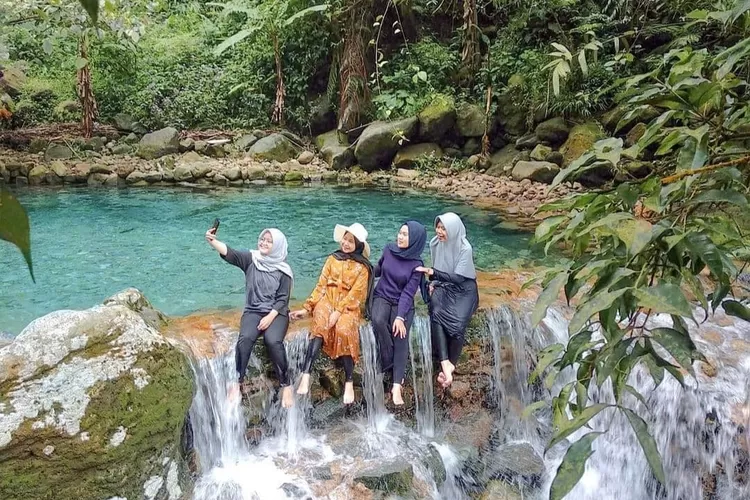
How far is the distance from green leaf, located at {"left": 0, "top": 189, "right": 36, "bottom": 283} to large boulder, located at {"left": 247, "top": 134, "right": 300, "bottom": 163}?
12.4 m

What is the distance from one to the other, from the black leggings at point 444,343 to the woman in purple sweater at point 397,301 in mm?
221

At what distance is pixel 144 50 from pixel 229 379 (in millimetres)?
13318

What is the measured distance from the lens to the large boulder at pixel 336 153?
39.6ft

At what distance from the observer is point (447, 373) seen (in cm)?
462

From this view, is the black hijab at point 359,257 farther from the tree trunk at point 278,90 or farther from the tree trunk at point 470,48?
the tree trunk at point 278,90

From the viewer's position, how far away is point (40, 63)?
1466 cm

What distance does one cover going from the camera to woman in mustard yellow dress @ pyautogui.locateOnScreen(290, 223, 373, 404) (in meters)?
4.50

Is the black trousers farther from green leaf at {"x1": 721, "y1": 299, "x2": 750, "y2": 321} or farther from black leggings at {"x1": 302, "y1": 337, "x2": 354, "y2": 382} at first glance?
green leaf at {"x1": 721, "y1": 299, "x2": 750, "y2": 321}

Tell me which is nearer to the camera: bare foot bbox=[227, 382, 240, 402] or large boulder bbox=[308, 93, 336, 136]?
bare foot bbox=[227, 382, 240, 402]

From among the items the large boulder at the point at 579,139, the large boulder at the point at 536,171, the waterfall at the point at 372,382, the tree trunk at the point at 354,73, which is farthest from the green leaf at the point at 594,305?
the tree trunk at the point at 354,73

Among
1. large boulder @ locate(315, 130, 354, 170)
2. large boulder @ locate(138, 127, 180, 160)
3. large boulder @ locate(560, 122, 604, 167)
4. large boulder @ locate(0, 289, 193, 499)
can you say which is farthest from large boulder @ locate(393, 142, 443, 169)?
large boulder @ locate(0, 289, 193, 499)

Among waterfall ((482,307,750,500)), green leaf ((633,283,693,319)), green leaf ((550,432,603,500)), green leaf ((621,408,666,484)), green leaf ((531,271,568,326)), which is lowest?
waterfall ((482,307,750,500))

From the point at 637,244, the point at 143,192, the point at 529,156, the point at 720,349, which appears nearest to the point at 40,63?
the point at 143,192

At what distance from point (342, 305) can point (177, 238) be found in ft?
14.0
